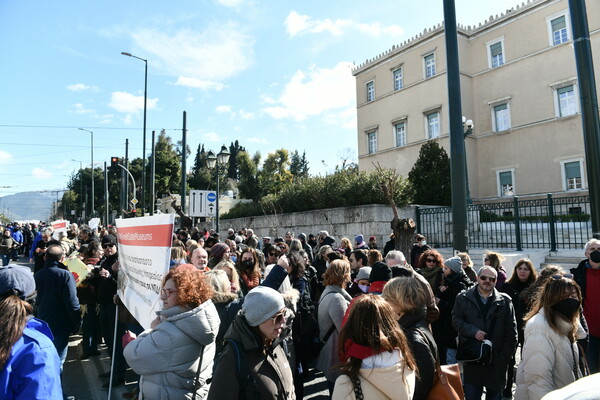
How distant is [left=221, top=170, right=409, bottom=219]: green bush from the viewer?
1535cm

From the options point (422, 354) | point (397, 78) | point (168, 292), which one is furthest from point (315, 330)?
point (397, 78)

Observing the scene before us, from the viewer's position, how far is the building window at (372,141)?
3300 centimetres

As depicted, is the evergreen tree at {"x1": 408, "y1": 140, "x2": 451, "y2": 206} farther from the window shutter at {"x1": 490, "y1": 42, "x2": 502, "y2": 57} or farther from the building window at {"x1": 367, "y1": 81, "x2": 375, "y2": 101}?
the building window at {"x1": 367, "y1": 81, "x2": 375, "y2": 101}

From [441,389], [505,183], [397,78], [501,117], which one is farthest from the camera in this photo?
[397,78]

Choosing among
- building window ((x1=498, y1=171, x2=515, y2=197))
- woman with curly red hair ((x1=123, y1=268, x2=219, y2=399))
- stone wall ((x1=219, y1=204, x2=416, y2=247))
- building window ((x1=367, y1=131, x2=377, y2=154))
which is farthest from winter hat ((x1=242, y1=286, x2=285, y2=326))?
building window ((x1=367, y1=131, x2=377, y2=154))

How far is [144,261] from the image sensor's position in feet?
12.3

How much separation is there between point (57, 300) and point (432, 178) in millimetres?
18502

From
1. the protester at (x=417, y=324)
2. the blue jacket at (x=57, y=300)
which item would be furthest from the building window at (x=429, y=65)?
the protester at (x=417, y=324)

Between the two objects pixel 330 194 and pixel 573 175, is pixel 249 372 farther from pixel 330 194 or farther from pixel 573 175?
pixel 573 175

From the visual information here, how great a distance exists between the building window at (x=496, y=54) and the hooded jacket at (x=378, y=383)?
2962cm

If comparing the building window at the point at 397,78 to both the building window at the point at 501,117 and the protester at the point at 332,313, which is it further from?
the protester at the point at 332,313

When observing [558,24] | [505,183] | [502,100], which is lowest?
[505,183]

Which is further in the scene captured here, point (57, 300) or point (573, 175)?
point (573, 175)

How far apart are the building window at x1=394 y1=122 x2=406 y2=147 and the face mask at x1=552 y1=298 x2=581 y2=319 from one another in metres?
28.0
